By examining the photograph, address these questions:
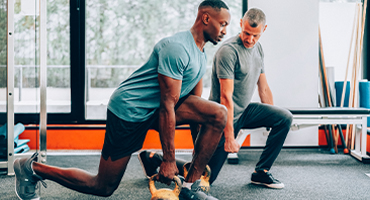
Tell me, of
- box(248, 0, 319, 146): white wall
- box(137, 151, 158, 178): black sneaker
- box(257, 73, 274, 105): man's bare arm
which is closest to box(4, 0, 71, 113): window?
box(137, 151, 158, 178): black sneaker

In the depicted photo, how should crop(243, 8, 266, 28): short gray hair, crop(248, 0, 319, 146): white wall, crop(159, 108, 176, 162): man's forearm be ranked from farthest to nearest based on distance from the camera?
crop(248, 0, 319, 146): white wall, crop(243, 8, 266, 28): short gray hair, crop(159, 108, 176, 162): man's forearm

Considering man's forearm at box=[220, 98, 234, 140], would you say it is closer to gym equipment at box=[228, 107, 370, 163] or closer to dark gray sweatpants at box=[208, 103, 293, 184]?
dark gray sweatpants at box=[208, 103, 293, 184]

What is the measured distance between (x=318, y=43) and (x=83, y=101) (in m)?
2.62

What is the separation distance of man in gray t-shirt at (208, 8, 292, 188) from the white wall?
1.26 meters

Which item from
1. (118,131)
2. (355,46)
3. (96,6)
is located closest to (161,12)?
(96,6)

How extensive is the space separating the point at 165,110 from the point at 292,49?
251 cm

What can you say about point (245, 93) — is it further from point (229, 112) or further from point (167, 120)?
point (167, 120)

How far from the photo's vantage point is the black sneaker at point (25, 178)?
1960mm

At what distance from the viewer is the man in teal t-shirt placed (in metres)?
1.65

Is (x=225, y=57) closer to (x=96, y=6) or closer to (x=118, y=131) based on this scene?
(x=118, y=131)

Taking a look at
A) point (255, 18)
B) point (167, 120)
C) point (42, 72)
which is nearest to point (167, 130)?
point (167, 120)

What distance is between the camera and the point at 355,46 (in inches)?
145

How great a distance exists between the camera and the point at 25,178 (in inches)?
77.8

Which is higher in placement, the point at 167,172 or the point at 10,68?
the point at 10,68
